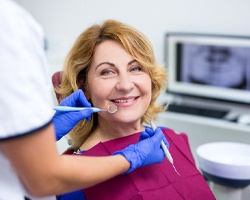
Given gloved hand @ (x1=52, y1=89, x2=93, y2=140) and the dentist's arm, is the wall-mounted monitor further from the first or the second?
the dentist's arm

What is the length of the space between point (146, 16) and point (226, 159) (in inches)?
53.5

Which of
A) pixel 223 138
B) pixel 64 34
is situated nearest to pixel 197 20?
pixel 223 138

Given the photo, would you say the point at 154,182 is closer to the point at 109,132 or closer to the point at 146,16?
the point at 109,132

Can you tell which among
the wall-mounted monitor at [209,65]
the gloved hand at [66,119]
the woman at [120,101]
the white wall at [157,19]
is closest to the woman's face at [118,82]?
the woman at [120,101]

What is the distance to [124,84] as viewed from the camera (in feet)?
3.98

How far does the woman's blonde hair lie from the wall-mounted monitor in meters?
0.97

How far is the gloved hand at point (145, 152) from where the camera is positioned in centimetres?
96

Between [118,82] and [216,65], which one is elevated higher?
[118,82]

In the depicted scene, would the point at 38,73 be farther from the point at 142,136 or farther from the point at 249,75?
the point at 249,75

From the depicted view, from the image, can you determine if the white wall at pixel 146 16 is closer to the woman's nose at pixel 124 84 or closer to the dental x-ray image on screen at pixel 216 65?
the dental x-ray image on screen at pixel 216 65

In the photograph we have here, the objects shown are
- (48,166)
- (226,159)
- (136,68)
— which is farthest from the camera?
(226,159)

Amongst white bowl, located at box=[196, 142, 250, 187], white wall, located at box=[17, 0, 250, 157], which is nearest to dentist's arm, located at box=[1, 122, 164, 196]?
white bowl, located at box=[196, 142, 250, 187]

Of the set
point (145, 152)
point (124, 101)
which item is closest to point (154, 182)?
point (145, 152)

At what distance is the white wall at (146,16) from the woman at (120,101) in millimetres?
663
